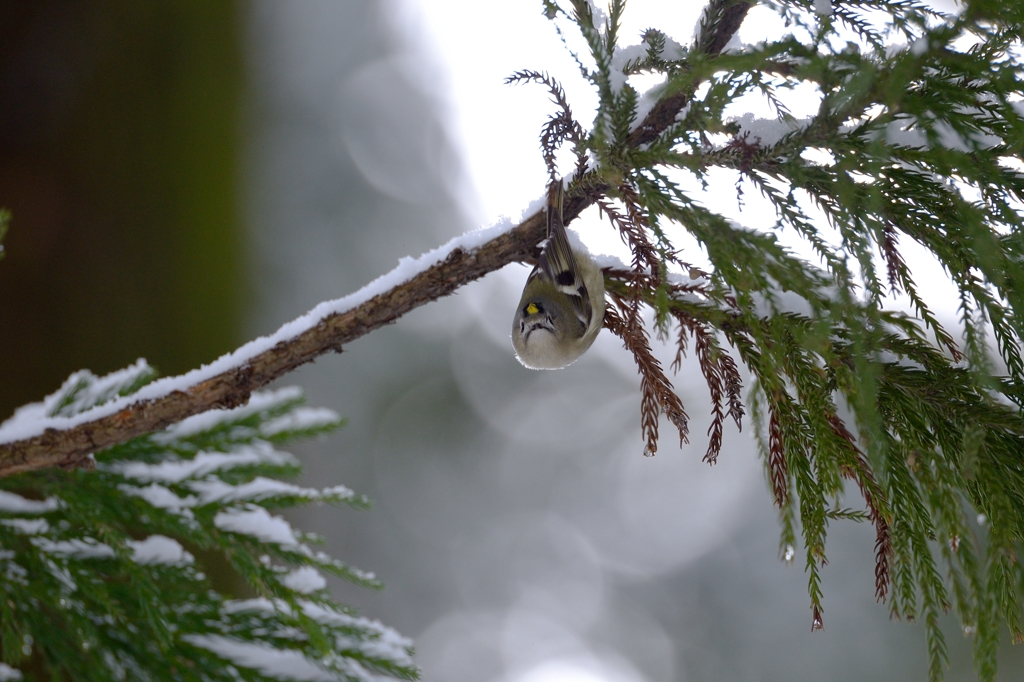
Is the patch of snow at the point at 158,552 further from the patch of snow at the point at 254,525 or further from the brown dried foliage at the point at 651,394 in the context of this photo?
the brown dried foliage at the point at 651,394

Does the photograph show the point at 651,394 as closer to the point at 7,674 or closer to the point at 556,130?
the point at 556,130

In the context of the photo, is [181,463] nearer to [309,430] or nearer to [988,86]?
[309,430]

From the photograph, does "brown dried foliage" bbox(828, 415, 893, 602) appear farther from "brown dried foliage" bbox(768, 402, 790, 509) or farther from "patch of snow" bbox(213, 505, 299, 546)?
"patch of snow" bbox(213, 505, 299, 546)

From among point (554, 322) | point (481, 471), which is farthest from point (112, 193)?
point (481, 471)

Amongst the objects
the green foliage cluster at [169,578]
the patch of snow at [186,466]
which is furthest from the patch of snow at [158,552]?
the patch of snow at [186,466]

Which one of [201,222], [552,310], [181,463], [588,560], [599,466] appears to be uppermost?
[599,466]

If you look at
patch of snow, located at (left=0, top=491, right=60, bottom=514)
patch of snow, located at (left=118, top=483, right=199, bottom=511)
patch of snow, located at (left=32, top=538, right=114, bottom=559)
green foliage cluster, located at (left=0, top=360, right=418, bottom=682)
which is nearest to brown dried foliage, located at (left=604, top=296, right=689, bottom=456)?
green foliage cluster, located at (left=0, top=360, right=418, bottom=682)

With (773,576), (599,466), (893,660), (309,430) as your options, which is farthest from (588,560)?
(309,430)
